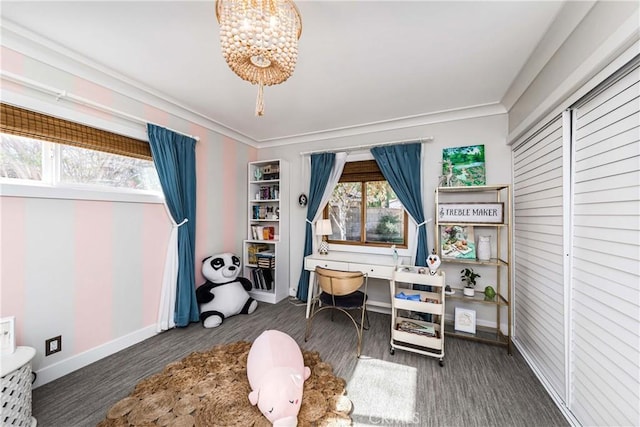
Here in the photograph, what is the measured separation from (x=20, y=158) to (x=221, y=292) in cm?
202

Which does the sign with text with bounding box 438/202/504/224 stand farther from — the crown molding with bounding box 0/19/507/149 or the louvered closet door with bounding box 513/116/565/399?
the crown molding with bounding box 0/19/507/149

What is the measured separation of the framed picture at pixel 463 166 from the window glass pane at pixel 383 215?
62 cm

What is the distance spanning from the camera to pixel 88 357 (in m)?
1.97

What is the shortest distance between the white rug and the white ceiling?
247 centimetres

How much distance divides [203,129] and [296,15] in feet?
7.35

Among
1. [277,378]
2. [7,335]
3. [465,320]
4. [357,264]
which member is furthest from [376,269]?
[7,335]

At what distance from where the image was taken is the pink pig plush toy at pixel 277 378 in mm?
1384

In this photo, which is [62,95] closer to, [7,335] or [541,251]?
[7,335]

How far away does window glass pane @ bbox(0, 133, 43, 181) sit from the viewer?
63.5 inches

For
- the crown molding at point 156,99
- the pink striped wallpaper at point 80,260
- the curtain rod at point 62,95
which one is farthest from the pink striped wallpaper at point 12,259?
the crown molding at point 156,99

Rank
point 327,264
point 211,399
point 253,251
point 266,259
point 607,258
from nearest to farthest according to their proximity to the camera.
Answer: point 607,258, point 211,399, point 327,264, point 266,259, point 253,251

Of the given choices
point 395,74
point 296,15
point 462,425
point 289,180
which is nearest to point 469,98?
point 395,74

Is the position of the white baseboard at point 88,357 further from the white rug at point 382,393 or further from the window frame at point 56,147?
the white rug at point 382,393

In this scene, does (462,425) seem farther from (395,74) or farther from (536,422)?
(395,74)
